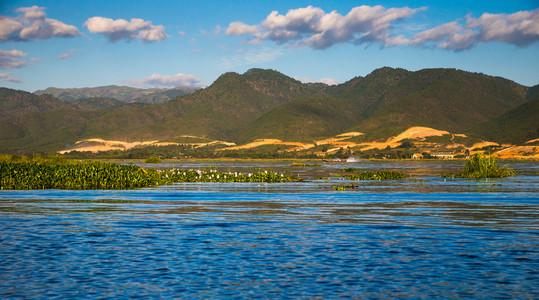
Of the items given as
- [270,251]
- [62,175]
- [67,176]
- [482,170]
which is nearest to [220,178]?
[67,176]

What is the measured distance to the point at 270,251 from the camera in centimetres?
2378

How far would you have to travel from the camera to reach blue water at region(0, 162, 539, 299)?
1775cm

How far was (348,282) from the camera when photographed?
1836 cm

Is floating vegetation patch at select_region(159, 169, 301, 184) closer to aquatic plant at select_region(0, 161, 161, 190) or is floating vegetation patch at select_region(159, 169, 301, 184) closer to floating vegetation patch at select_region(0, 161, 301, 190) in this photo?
floating vegetation patch at select_region(0, 161, 301, 190)

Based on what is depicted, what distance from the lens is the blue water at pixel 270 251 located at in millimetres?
17752

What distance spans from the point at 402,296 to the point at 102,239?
15.6m

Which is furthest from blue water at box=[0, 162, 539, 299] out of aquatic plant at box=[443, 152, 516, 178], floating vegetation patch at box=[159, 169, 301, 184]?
aquatic plant at box=[443, 152, 516, 178]


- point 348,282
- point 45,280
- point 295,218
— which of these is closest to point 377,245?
point 348,282

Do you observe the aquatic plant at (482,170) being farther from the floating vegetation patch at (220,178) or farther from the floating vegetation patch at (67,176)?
the floating vegetation patch at (67,176)

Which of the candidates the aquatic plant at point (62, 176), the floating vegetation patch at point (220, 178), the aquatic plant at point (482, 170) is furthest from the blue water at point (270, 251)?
the aquatic plant at point (482, 170)

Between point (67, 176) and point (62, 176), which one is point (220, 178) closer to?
point (67, 176)

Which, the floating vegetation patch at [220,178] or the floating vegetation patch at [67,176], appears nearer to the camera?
the floating vegetation patch at [67,176]

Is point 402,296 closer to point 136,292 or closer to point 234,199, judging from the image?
point 136,292

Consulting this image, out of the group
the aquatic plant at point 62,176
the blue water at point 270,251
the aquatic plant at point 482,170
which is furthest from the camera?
the aquatic plant at point 482,170
